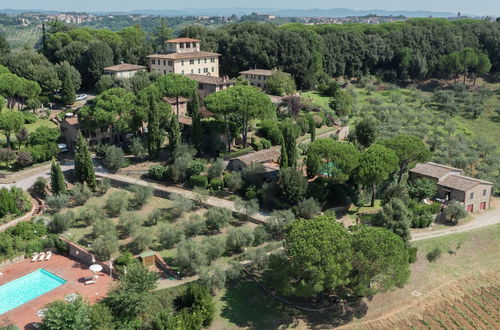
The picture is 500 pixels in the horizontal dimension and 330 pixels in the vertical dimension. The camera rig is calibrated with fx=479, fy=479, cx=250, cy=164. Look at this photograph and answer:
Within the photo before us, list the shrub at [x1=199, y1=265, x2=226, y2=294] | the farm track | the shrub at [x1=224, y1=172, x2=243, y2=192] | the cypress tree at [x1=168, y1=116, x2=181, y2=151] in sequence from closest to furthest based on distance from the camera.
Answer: the farm track < the shrub at [x1=199, y1=265, x2=226, y2=294] < the shrub at [x1=224, y1=172, x2=243, y2=192] < the cypress tree at [x1=168, y1=116, x2=181, y2=151]

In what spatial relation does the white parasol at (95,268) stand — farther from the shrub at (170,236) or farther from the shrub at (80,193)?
the shrub at (80,193)

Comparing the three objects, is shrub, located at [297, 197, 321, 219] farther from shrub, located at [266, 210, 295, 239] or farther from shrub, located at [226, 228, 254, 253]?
shrub, located at [226, 228, 254, 253]

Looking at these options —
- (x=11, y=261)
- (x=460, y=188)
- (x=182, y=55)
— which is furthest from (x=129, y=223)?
(x=182, y=55)

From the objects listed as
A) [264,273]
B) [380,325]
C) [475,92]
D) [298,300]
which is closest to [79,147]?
[264,273]

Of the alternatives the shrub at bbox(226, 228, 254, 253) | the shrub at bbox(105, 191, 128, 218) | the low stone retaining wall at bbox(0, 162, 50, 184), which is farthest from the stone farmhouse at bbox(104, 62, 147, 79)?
the shrub at bbox(226, 228, 254, 253)

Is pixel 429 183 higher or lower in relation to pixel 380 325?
higher

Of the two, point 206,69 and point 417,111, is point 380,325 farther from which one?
point 206,69
